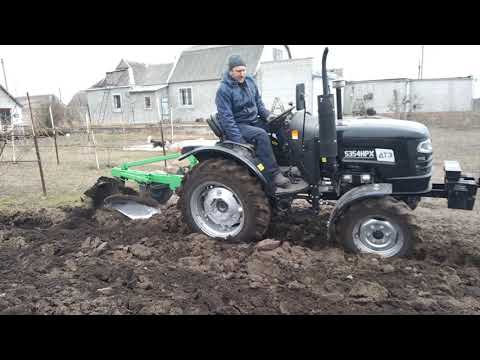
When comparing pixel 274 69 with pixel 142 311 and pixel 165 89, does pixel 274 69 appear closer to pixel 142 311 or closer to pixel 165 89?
pixel 165 89

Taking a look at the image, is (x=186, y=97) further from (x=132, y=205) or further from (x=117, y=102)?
(x=132, y=205)

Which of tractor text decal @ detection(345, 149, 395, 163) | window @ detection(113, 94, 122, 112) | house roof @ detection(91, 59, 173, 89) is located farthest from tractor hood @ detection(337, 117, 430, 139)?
window @ detection(113, 94, 122, 112)

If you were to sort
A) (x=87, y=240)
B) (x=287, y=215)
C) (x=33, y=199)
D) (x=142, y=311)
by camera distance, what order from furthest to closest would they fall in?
(x=33, y=199), (x=287, y=215), (x=87, y=240), (x=142, y=311)

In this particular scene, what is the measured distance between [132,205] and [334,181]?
306cm

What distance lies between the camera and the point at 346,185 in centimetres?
479

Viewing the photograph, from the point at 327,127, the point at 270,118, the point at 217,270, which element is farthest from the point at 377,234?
the point at 270,118

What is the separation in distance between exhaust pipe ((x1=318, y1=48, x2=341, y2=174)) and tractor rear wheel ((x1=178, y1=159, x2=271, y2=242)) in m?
0.82

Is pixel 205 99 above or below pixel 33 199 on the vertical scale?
above

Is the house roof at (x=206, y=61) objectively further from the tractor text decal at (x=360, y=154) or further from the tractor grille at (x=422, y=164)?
the tractor grille at (x=422, y=164)

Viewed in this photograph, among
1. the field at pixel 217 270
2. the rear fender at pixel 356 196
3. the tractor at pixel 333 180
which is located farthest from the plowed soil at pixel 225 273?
the rear fender at pixel 356 196

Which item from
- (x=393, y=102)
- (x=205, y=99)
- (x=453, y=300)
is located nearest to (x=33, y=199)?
(x=453, y=300)

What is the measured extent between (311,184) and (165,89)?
29799mm

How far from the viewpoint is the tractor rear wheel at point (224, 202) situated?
4633mm

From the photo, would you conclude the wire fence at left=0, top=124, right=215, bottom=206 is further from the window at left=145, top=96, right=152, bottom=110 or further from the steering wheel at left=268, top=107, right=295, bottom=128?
the window at left=145, top=96, right=152, bottom=110
